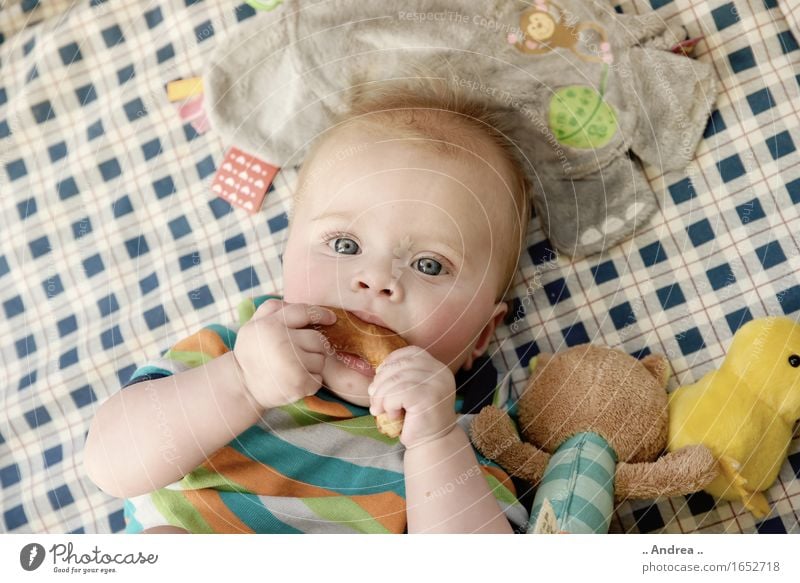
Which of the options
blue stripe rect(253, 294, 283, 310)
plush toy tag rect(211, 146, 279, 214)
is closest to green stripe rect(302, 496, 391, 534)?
blue stripe rect(253, 294, 283, 310)

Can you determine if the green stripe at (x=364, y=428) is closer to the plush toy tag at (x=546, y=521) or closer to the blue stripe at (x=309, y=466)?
the blue stripe at (x=309, y=466)

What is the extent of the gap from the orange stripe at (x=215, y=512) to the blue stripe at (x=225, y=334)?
A: 14 cm

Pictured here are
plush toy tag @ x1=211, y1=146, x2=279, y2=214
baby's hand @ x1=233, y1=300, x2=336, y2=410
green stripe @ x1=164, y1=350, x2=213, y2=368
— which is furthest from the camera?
plush toy tag @ x1=211, y1=146, x2=279, y2=214

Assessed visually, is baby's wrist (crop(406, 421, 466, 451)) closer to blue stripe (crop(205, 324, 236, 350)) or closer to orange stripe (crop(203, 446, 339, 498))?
orange stripe (crop(203, 446, 339, 498))

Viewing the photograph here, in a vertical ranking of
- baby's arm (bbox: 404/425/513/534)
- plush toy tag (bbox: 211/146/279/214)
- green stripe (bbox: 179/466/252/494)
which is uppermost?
plush toy tag (bbox: 211/146/279/214)

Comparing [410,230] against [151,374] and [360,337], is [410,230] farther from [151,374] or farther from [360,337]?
[151,374]

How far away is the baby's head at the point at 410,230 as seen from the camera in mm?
660

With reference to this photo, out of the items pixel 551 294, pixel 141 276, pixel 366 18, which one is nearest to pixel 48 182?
pixel 141 276

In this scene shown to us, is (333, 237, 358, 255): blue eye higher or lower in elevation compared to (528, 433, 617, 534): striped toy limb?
higher

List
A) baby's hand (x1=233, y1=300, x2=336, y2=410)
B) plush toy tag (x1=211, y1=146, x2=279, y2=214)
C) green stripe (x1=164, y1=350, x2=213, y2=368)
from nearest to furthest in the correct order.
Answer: baby's hand (x1=233, y1=300, x2=336, y2=410) < green stripe (x1=164, y1=350, x2=213, y2=368) < plush toy tag (x1=211, y1=146, x2=279, y2=214)

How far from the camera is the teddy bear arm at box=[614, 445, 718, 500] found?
65 centimetres

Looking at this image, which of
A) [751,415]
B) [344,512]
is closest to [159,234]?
[344,512]

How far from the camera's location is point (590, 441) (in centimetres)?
69

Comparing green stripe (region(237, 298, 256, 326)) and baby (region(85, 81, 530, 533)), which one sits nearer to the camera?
baby (region(85, 81, 530, 533))
